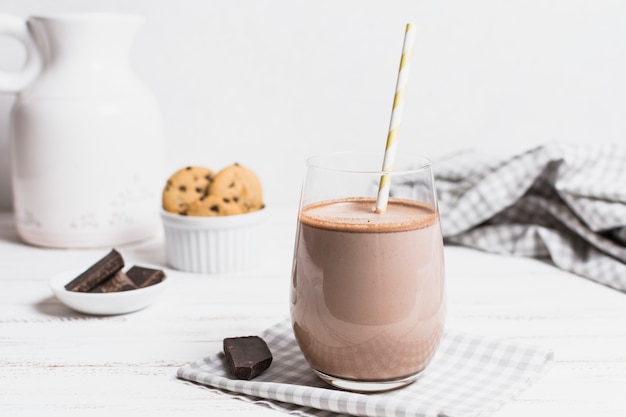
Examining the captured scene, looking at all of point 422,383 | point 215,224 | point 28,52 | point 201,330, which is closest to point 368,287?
point 422,383

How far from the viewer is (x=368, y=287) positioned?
2.81ft

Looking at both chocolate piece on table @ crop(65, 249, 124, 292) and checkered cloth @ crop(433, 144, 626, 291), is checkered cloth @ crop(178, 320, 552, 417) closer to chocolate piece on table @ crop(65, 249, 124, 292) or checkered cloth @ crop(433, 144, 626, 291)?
chocolate piece on table @ crop(65, 249, 124, 292)

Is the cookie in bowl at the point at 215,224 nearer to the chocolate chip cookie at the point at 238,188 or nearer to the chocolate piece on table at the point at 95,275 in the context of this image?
the chocolate chip cookie at the point at 238,188

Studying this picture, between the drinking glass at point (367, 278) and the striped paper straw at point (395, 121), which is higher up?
the striped paper straw at point (395, 121)

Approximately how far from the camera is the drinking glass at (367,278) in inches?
33.7

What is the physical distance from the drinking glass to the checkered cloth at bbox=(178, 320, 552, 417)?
0.11ft

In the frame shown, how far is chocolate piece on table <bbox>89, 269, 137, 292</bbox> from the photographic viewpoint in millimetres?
1210

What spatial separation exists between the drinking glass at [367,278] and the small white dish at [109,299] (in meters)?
0.36

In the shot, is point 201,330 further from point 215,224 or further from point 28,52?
point 28,52

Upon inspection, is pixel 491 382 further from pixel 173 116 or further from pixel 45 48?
pixel 173 116

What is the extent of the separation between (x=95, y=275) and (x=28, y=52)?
61 centimetres

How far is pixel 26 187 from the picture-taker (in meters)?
1.60

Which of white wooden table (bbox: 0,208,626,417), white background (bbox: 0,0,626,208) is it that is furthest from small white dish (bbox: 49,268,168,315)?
white background (bbox: 0,0,626,208)

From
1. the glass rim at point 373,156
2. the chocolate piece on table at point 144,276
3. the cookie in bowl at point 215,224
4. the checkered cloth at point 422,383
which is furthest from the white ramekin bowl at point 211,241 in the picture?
the glass rim at point 373,156
